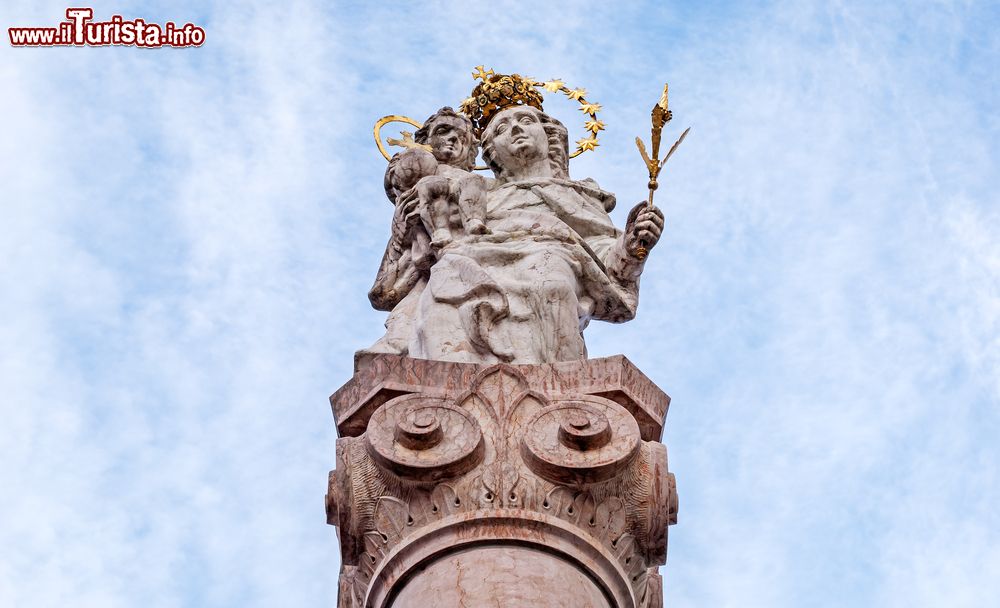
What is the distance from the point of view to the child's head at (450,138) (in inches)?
601

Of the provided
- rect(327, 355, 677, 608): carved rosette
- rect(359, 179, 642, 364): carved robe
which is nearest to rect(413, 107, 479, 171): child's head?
rect(359, 179, 642, 364): carved robe

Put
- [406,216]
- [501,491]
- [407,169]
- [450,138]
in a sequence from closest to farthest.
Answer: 1. [501,491]
2. [406,216]
3. [407,169]
4. [450,138]

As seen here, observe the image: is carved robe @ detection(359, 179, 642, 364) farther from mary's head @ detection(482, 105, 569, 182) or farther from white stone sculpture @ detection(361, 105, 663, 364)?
mary's head @ detection(482, 105, 569, 182)

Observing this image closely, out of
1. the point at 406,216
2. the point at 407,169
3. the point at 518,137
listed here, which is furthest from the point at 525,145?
the point at 406,216

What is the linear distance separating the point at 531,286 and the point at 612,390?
1689 mm

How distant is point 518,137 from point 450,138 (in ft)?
2.50

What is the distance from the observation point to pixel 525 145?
48.4 feet

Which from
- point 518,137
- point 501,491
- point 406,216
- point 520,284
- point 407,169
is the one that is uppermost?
point 518,137

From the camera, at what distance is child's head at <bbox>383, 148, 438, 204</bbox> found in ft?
47.8

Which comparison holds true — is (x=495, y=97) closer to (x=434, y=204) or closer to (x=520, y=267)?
(x=434, y=204)

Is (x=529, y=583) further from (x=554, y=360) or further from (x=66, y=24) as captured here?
(x=66, y=24)

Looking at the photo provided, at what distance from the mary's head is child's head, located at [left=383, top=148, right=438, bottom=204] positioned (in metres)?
0.54

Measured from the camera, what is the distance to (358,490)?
10570mm

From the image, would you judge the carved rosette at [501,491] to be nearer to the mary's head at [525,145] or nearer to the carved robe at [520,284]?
the carved robe at [520,284]
